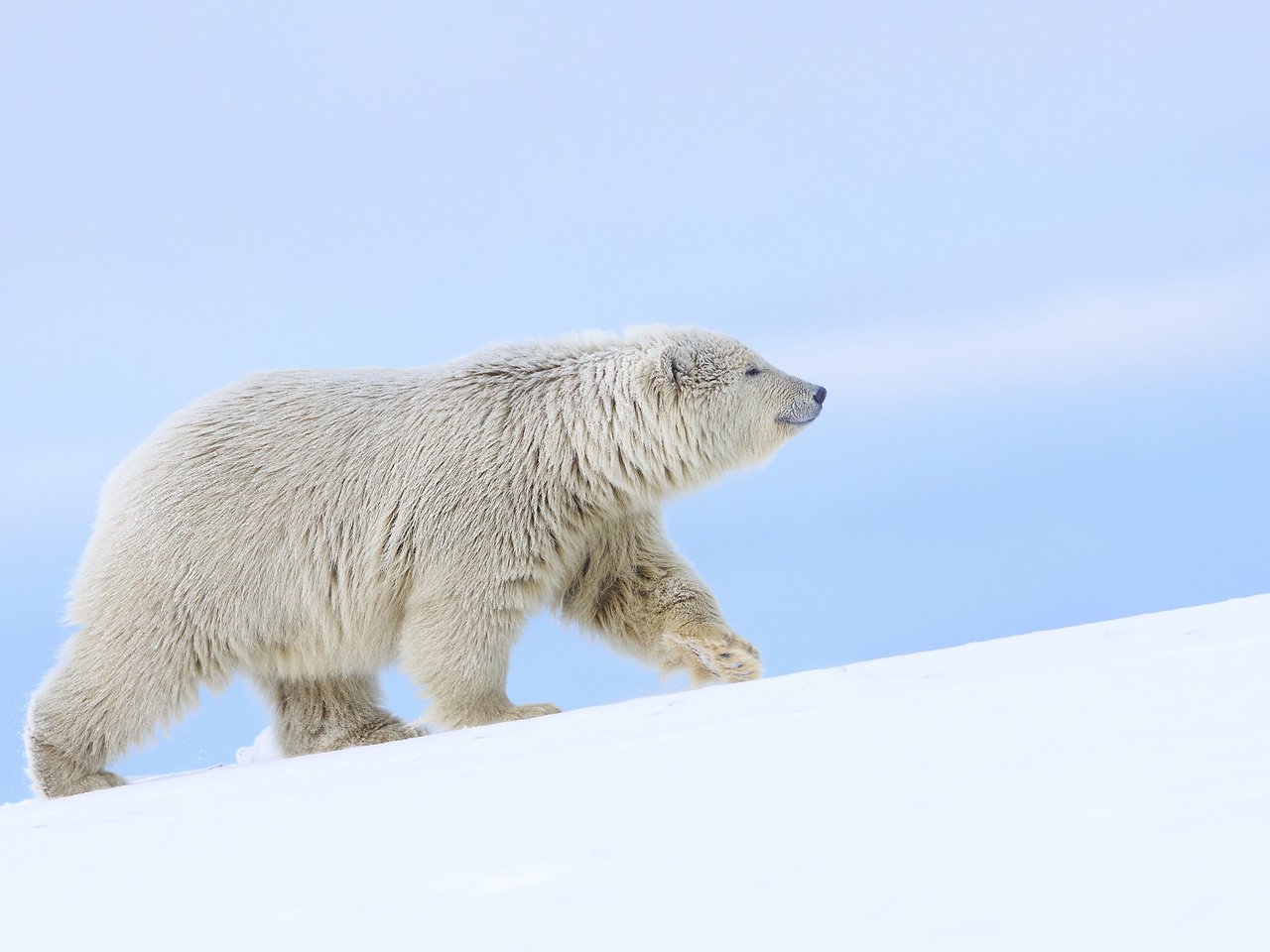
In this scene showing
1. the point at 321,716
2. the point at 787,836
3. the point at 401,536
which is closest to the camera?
the point at 787,836

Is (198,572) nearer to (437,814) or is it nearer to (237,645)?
(237,645)

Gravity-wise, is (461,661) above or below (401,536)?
below

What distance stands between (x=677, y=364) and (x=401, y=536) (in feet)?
5.21

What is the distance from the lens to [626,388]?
20.9 ft

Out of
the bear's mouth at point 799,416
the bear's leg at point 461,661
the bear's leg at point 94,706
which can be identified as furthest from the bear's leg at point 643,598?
the bear's leg at point 94,706

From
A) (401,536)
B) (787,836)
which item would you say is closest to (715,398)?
(401,536)

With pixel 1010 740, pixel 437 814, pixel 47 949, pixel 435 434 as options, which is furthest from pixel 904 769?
pixel 435 434

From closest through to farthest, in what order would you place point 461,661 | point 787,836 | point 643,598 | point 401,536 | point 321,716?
1. point 787,836
2. point 461,661
3. point 401,536
4. point 643,598
5. point 321,716

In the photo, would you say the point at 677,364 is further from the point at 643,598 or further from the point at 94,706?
the point at 94,706

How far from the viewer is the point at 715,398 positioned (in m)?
6.54

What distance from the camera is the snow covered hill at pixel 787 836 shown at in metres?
1.74

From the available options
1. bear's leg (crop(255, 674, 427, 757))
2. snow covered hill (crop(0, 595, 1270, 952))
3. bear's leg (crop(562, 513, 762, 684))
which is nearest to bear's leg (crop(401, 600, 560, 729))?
bear's leg (crop(562, 513, 762, 684))

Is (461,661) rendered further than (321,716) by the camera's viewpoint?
No

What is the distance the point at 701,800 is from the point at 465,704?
11.6ft
